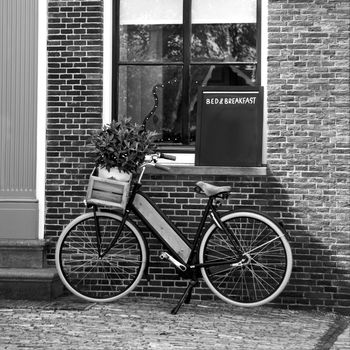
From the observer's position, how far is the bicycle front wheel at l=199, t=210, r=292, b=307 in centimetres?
681

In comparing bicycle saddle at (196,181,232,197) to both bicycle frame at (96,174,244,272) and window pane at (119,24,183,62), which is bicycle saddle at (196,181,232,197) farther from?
window pane at (119,24,183,62)

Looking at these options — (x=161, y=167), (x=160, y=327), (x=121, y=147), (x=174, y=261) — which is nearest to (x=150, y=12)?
(x=121, y=147)

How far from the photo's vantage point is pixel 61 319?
6652mm

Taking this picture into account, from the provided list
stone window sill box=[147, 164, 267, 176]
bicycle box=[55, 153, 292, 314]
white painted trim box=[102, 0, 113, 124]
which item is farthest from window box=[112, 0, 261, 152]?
bicycle box=[55, 153, 292, 314]

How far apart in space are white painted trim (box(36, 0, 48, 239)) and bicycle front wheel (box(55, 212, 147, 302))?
0.59 meters

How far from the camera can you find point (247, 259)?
269 inches

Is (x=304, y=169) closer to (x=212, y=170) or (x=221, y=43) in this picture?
(x=212, y=170)


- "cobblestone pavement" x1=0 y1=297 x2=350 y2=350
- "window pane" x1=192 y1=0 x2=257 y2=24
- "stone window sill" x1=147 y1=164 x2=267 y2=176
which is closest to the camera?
"cobblestone pavement" x1=0 y1=297 x2=350 y2=350

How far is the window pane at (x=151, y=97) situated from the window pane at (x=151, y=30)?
13 centimetres

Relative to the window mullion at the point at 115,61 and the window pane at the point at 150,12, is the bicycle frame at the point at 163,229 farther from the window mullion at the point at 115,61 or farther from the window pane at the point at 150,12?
the window pane at the point at 150,12

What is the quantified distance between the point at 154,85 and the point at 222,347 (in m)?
3.38

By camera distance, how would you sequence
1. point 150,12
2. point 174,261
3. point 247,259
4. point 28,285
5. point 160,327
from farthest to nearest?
point 150,12
point 28,285
point 174,261
point 247,259
point 160,327

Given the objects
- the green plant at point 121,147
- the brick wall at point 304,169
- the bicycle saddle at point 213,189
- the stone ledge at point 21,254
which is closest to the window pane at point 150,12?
the brick wall at point 304,169

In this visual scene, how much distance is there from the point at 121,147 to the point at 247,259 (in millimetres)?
1557
